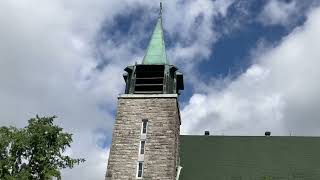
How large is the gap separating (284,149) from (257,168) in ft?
9.83

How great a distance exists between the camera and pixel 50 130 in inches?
885

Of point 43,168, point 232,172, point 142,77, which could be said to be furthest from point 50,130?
point 232,172

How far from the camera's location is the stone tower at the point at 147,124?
26391 millimetres

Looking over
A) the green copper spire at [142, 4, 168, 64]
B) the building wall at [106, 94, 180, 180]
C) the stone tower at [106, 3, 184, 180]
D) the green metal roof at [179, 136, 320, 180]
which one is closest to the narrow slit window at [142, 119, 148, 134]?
the stone tower at [106, 3, 184, 180]

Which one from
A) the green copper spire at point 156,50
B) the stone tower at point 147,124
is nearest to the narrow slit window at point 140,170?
the stone tower at point 147,124

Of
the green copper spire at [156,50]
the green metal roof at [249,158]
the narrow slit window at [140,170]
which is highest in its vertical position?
the green copper spire at [156,50]

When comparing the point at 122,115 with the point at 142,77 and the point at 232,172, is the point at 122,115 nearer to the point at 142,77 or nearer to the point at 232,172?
the point at 142,77

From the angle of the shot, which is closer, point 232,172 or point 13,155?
point 13,155

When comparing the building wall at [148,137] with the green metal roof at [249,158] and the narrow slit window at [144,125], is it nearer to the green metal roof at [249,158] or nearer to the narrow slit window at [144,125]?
the narrow slit window at [144,125]

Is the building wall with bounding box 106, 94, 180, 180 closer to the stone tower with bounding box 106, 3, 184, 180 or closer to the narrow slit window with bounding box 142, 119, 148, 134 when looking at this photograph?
the stone tower with bounding box 106, 3, 184, 180

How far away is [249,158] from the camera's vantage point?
1183 inches

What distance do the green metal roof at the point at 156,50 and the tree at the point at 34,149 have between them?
9537 millimetres

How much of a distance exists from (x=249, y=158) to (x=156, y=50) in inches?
344

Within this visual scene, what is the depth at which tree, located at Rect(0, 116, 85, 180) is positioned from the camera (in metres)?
21.7
